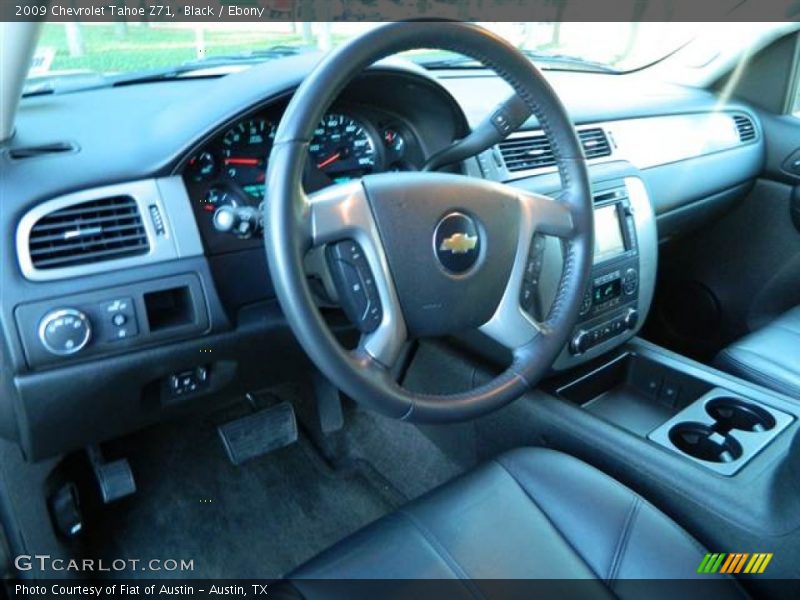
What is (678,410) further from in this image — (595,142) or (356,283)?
(356,283)

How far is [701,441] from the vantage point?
149cm

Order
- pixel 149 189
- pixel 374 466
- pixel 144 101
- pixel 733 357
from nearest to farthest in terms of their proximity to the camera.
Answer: pixel 149 189 → pixel 144 101 → pixel 733 357 → pixel 374 466

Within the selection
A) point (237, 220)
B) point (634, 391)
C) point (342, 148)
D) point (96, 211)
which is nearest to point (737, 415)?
point (634, 391)

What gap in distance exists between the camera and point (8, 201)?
3.60 ft

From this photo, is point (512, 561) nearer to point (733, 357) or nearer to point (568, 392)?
point (568, 392)

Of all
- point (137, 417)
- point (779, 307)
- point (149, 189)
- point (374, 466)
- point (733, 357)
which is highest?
point (149, 189)

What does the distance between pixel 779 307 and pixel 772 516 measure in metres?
1.61

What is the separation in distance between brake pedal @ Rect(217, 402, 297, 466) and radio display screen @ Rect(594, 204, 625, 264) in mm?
944

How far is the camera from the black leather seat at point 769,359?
1742 millimetres

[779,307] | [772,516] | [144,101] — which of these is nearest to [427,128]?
[144,101]

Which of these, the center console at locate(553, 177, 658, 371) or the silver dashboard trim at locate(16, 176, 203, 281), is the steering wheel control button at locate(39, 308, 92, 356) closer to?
the silver dashboard trim at locate(16, 176, 203, 281)

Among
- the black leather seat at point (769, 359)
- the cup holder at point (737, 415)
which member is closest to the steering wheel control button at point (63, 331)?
the cup holder at point (737, 415)

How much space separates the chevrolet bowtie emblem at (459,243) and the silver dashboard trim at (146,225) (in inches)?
18.4

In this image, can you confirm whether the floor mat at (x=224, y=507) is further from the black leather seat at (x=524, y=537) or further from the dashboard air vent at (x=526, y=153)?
the dashboard air vent at (x=526, y=153)
